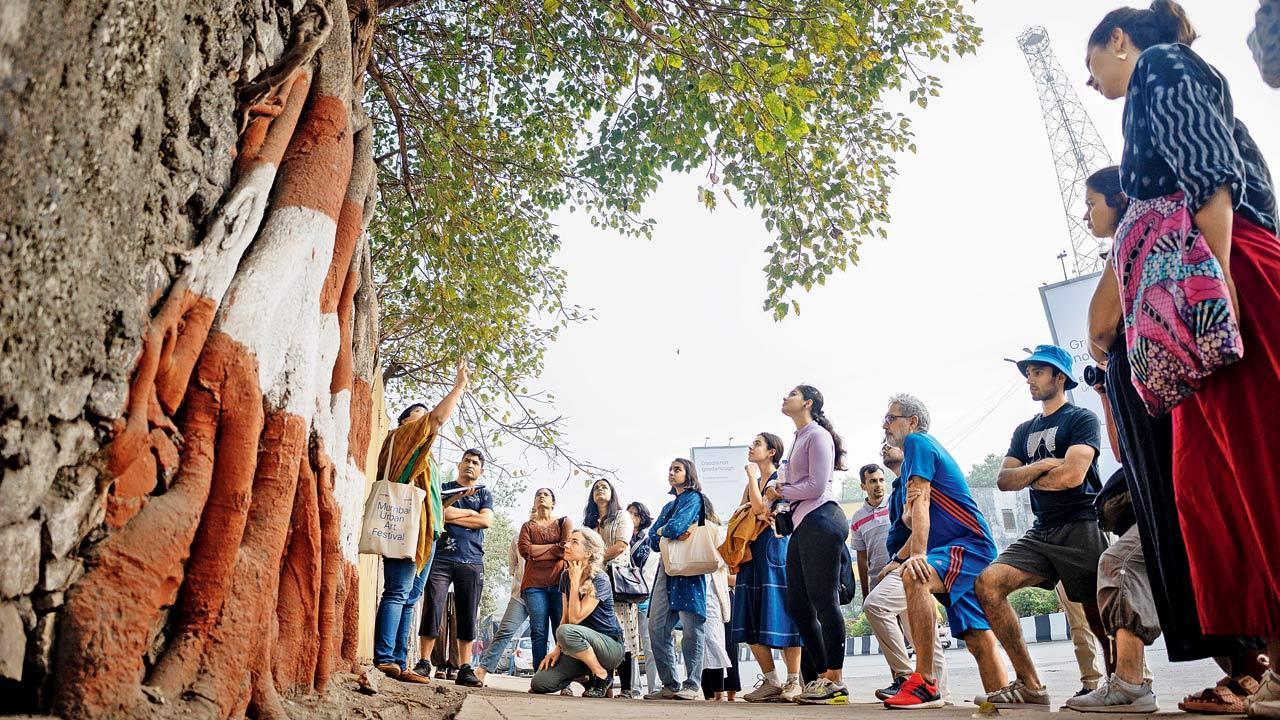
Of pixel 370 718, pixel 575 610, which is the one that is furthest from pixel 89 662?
pixel 575 610

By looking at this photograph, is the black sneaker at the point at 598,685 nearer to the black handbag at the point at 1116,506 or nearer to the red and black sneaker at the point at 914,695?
the red and black sneaker at the point at 914,695

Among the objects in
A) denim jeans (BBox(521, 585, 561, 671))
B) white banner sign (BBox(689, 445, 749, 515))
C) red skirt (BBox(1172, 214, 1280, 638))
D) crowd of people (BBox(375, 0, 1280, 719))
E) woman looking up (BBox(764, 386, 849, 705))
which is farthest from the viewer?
white banner sign (BBox(689, 445, 749, 515))

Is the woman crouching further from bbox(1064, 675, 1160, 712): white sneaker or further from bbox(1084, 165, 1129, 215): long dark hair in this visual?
bbox(1084, 165, 1129, 215): long dark hair

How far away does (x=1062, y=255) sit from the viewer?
64.1 feet

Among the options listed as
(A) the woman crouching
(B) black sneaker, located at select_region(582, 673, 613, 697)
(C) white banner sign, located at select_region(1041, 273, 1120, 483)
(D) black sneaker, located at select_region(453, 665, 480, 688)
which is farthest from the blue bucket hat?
(C) white banner sign, located at select_region(1041, 273, 1120, 483)

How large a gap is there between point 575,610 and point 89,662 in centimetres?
524

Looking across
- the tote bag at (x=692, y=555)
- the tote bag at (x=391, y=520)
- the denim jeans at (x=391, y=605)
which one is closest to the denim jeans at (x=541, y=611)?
the tote bag at (x=692, y=555)

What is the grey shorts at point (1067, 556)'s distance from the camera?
3.84m

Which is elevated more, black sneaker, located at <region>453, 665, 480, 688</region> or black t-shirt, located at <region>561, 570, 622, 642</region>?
black t-shirt, located at <region>561, 570, 622, 642</region>

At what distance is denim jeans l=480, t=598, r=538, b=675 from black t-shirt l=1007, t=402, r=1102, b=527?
4777 mm

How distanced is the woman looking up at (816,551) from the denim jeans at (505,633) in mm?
3128

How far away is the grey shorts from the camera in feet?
12.6

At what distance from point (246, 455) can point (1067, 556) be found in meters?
3.52

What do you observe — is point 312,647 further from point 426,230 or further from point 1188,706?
point 426,230
